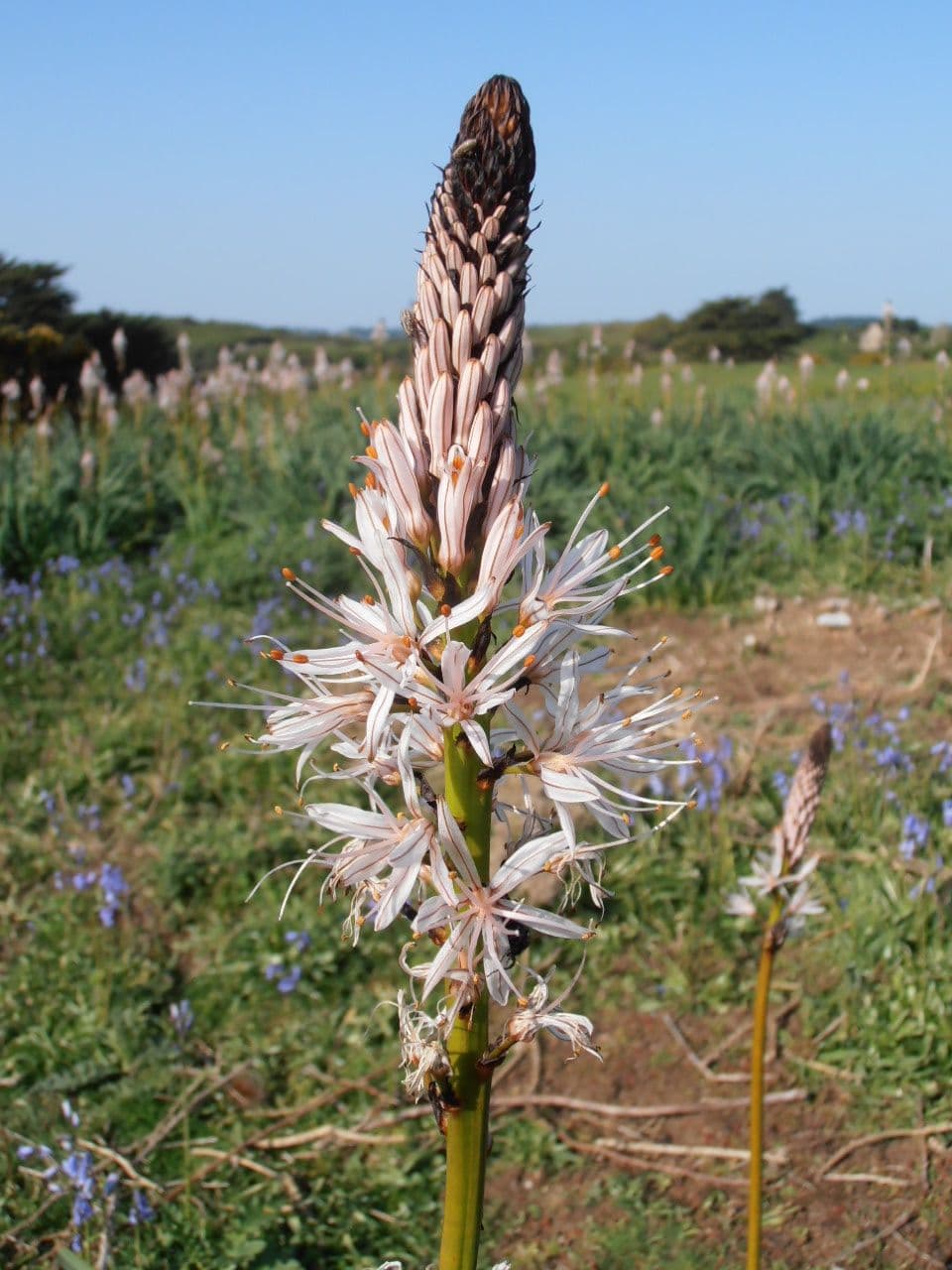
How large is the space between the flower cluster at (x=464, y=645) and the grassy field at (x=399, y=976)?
151cm

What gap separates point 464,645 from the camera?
1.71 meters

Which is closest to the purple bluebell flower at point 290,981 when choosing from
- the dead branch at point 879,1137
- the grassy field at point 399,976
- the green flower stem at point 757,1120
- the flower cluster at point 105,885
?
the grassy field at point 399,976

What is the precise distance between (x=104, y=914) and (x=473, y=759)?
A: 3161mm

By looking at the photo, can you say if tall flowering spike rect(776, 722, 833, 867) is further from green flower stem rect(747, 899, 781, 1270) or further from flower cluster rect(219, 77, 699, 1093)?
flower cluster rect(219, 77, 699, 1093)

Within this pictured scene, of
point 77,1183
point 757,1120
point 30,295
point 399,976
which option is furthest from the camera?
point 30,295

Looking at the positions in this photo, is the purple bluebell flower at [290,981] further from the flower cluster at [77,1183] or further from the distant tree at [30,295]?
the distant tree at [30,295]

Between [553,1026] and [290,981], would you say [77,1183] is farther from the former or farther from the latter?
[553,1026]

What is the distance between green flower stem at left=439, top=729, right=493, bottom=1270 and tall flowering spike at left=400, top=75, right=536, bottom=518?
0.99ft

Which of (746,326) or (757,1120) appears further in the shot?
(746,326)

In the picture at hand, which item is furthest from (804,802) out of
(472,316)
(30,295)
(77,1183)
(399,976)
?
(30,295)

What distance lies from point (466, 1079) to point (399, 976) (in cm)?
276

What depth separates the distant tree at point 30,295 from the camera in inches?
602

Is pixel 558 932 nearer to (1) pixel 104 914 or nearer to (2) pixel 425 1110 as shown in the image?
(2) pixel 425 1110

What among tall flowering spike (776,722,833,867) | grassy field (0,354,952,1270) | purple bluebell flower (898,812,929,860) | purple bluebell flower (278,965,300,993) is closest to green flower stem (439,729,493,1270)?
tall flowering spike (776,722,833,867)
